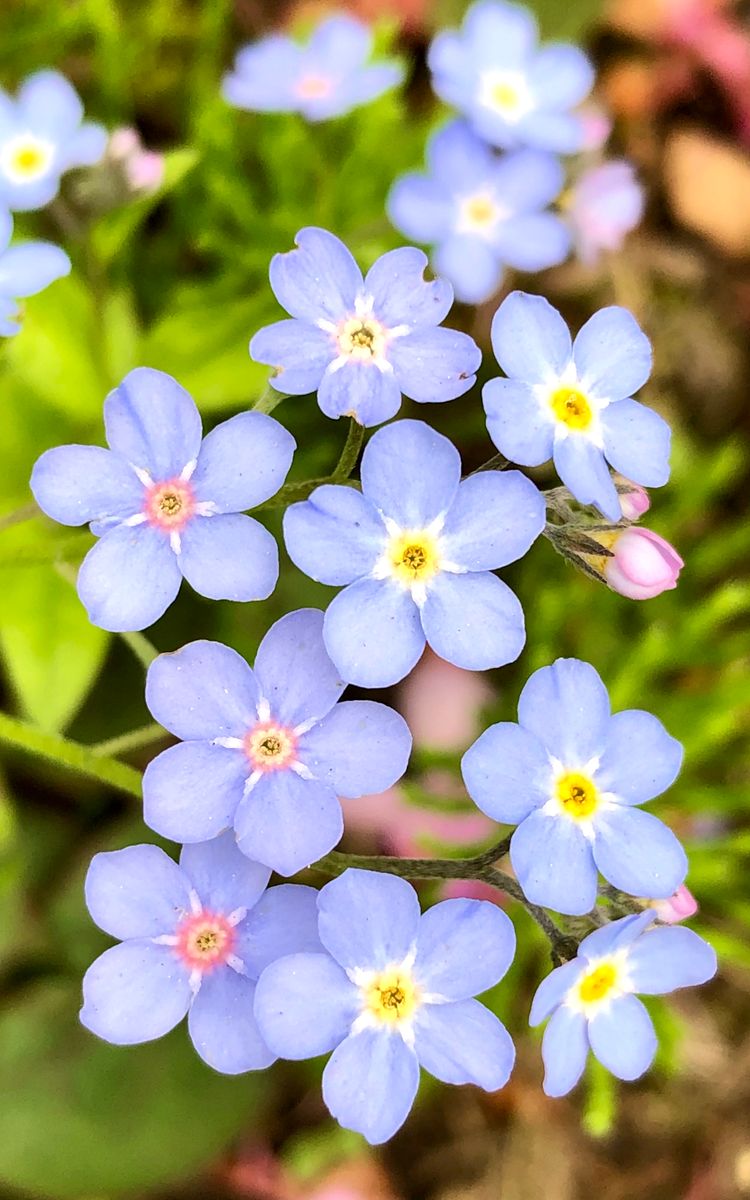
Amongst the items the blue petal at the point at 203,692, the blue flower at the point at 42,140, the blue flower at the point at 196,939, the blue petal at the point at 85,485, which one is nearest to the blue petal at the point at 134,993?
the blue flower at the point at 196,939

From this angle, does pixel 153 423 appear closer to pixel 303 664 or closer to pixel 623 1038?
pixel 303 664

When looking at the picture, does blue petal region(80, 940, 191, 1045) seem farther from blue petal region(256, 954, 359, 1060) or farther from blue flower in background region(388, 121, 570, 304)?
blue flower in background region(388, 121, 570, 304)

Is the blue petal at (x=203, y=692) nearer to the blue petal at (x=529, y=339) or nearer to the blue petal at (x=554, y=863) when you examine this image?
the blue petal at (x=554, y=863)

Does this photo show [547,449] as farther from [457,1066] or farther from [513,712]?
[513,712]

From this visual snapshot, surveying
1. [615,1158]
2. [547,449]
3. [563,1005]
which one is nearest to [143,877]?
[563,1005]

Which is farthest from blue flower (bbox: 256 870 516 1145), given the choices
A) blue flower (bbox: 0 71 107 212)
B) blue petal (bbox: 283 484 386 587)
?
blue flower (bbox: 0 71 107 212)

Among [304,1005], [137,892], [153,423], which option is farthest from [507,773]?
[153,423]
